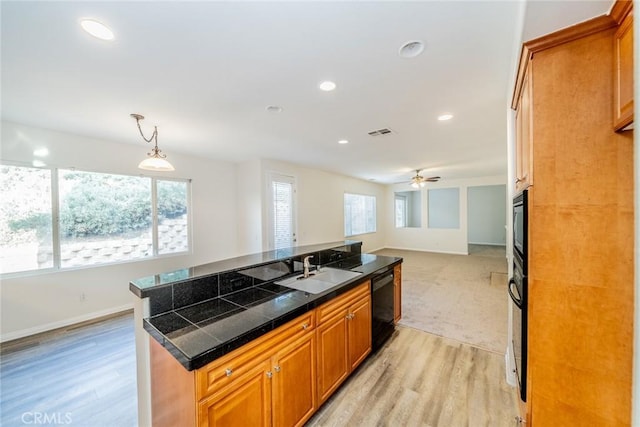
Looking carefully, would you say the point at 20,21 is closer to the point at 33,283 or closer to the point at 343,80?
the point at 343,80

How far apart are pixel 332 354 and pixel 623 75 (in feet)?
7.43

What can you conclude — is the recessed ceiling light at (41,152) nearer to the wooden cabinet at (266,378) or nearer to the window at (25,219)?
the window at (25,219)

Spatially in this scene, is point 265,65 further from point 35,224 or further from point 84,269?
point 84,269

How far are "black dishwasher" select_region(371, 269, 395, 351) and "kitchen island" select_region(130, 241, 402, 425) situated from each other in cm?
31

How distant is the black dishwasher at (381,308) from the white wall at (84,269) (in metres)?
3.76

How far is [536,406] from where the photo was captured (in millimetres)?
1262

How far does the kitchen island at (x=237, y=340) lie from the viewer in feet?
3.79

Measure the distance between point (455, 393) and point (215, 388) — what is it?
1967 mm

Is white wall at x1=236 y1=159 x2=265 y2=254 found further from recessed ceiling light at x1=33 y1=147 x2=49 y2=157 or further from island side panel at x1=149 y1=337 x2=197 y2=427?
island side panel at x1=149 y1=337 x2=197 y2=427

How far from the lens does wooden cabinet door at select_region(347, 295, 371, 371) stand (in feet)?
7.00

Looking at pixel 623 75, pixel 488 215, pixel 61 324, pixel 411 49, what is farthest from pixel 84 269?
pixel 488 215

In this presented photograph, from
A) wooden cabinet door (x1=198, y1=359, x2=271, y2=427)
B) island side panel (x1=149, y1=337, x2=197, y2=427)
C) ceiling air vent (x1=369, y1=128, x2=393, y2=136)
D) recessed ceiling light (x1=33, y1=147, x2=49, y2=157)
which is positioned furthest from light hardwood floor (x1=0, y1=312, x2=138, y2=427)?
ceiling air vent (x1=369, y1=128, x2=393, y2=136)

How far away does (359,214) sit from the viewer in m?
8.29

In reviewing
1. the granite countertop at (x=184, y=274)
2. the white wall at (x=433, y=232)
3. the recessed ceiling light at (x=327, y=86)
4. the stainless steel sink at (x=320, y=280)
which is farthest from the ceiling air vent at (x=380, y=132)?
the white wall at (x=433, y=232)
